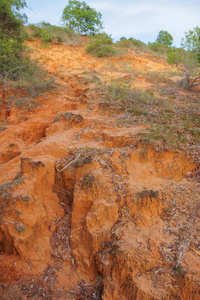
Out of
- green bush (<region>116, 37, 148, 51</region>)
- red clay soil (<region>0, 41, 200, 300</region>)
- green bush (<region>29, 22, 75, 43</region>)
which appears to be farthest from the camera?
green bush (<region>116, 37, 148, 51</region>)

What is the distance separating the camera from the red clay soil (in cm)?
216

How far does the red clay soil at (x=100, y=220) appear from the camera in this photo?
7.09ft

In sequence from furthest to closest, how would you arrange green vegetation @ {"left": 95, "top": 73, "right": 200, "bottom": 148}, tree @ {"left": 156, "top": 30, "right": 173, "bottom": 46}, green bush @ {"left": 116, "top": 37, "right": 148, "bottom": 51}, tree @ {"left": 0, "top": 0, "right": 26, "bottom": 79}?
tree @ {"left": 156, "top": 30, "right": 173, "bottom": 46}
green bush @ {"left": 116, "top": 37, "right": 148, "bottom": 51}
tree @ {"left": 0, "top": 0, "right": 26, "bottom": 79}
green vegetation @ {"left": 95, "top": 73, "right": 200, "bottom": 148}

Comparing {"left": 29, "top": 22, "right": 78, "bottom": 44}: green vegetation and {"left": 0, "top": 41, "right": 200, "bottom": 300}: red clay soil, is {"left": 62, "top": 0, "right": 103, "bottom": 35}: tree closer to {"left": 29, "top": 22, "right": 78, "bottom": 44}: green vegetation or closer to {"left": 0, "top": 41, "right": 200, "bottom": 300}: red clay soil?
{"left": 29, "top": 22, "right": 78, "bottom": 44}: green vegetation

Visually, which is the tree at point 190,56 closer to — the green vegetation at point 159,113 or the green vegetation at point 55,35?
the green vegetation at point 159,113

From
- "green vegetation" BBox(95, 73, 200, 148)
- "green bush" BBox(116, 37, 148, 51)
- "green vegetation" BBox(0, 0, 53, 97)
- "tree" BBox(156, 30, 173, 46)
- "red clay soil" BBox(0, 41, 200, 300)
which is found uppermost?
"tree" BBox(156, 30, 173, 46)

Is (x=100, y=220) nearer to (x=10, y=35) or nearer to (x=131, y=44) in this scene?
(x=10, y=35)

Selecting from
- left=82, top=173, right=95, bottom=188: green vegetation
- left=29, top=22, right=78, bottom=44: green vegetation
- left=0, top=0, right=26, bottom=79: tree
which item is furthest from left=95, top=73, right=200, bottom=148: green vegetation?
left=29, top=22, right=78, bottom=44: green vegetation

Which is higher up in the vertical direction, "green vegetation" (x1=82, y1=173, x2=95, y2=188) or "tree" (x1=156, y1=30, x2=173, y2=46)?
"tree" (x1=156, y1=30, x2=173, y2=46)

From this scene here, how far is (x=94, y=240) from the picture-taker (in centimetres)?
252

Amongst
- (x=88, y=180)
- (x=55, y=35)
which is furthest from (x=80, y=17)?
(x=88, y=180)

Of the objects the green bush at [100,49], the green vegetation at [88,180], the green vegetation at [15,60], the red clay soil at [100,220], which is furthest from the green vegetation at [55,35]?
the green vegetation at [88,180]

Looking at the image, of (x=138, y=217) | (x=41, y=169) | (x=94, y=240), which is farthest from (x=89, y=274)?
(x=41, y=169)

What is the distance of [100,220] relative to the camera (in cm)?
263
